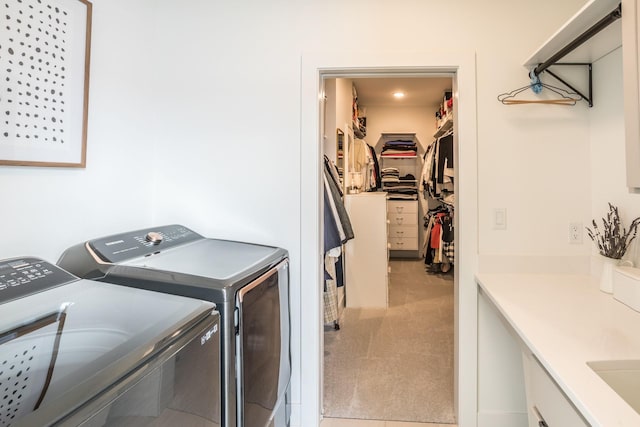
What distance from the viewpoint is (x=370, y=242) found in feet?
10.9

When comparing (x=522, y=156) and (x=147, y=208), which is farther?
(x=147, y=208)

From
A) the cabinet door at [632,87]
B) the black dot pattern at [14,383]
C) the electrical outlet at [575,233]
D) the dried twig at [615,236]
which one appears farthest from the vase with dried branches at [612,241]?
the black dot pattern at [14,383]

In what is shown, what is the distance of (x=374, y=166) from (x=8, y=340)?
4.72m

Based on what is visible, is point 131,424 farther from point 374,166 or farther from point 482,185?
point 374,166

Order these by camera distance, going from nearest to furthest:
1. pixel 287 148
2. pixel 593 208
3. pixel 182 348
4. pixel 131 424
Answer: pixel 131 424 → pixel 182 348 → pixel 593 208 → pixel 287 148

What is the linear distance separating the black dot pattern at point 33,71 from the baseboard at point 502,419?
2279 millimetres

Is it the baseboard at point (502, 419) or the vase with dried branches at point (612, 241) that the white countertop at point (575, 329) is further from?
the baseboard at point (502, 419)

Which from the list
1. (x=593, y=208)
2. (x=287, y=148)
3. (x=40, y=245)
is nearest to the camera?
(x=40, y=245)

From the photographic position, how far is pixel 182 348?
2.39 feet

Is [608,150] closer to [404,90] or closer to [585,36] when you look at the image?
[585,36]

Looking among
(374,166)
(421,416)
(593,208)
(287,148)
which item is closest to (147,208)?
(287,148)

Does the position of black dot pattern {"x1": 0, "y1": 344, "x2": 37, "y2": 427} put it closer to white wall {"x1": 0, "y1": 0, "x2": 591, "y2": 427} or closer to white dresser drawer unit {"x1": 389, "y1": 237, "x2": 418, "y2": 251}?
white wall {"x1": 0, "y1": 0, "x2": 591, "y2": 427}

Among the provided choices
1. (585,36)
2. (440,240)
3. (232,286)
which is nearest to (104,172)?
(232,286)

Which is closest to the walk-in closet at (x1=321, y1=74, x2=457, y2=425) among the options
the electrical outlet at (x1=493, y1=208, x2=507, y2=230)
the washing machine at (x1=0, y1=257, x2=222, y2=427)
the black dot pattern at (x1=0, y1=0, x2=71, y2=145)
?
the electrical outlet at (x1=493, y1=208, x2=507, y2=230)
